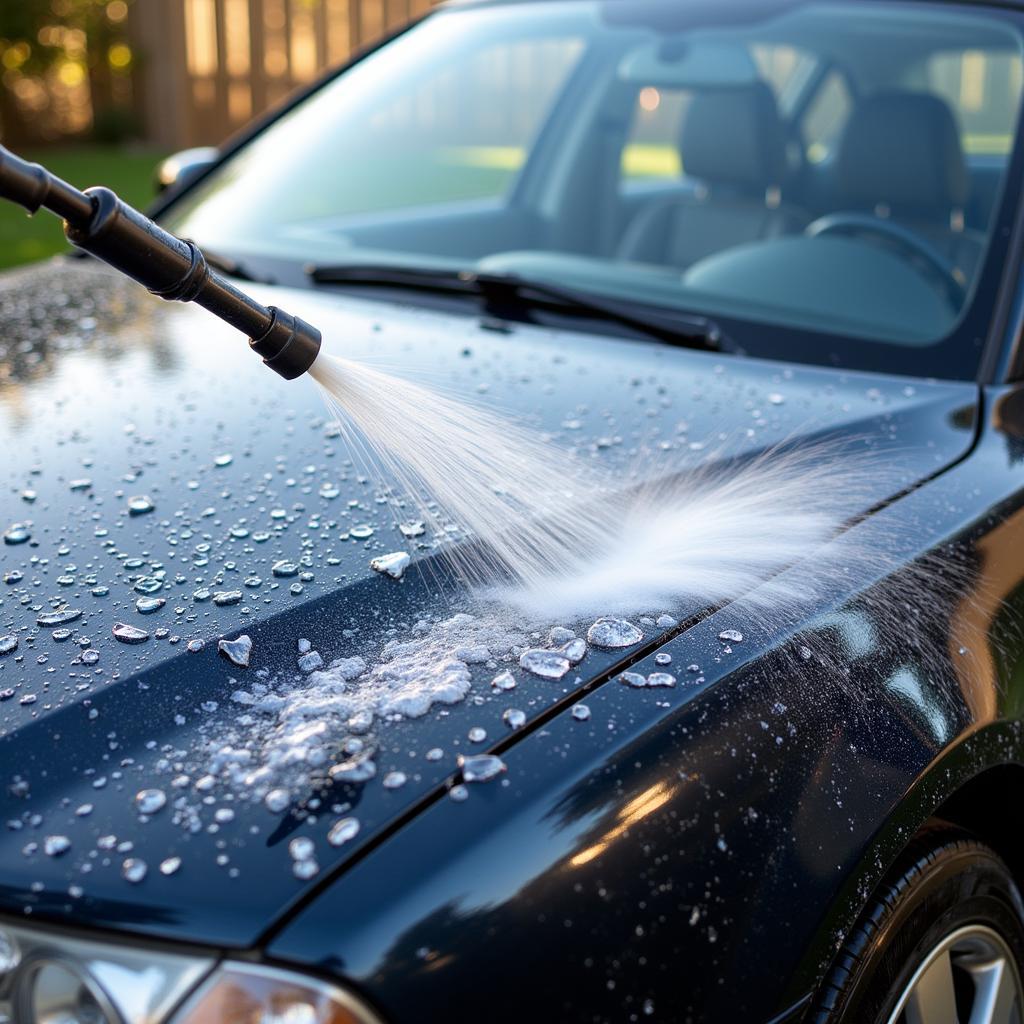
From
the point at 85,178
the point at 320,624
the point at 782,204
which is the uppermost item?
the point at 782,204

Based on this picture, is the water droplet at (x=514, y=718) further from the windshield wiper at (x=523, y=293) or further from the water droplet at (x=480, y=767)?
the windshield wiper at (x=523, y=293)

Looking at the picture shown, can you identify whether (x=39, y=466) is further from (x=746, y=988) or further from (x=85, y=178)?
(x=85, y=178)

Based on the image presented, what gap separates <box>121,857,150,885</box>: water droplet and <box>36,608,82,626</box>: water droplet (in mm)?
346

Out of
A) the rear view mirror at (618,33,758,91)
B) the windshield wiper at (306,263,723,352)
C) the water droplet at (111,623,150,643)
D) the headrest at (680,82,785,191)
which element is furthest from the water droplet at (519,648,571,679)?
the headrest at (680,82,785,191)

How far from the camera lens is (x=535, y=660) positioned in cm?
128

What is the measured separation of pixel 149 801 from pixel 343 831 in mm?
167

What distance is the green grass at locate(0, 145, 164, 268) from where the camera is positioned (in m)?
8.68

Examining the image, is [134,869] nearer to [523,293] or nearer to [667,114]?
[523,293]

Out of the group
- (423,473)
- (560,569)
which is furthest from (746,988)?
(423,473)

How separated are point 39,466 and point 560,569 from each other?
26.9 inches

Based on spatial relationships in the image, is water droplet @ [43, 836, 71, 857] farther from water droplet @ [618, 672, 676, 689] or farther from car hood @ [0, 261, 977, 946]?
water droplet @ [618, 672, 676, 689]

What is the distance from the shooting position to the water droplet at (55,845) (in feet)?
3.44

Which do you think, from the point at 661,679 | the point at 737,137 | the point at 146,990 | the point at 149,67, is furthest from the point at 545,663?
the point at 149,67

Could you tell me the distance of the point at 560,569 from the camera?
1482 mm
